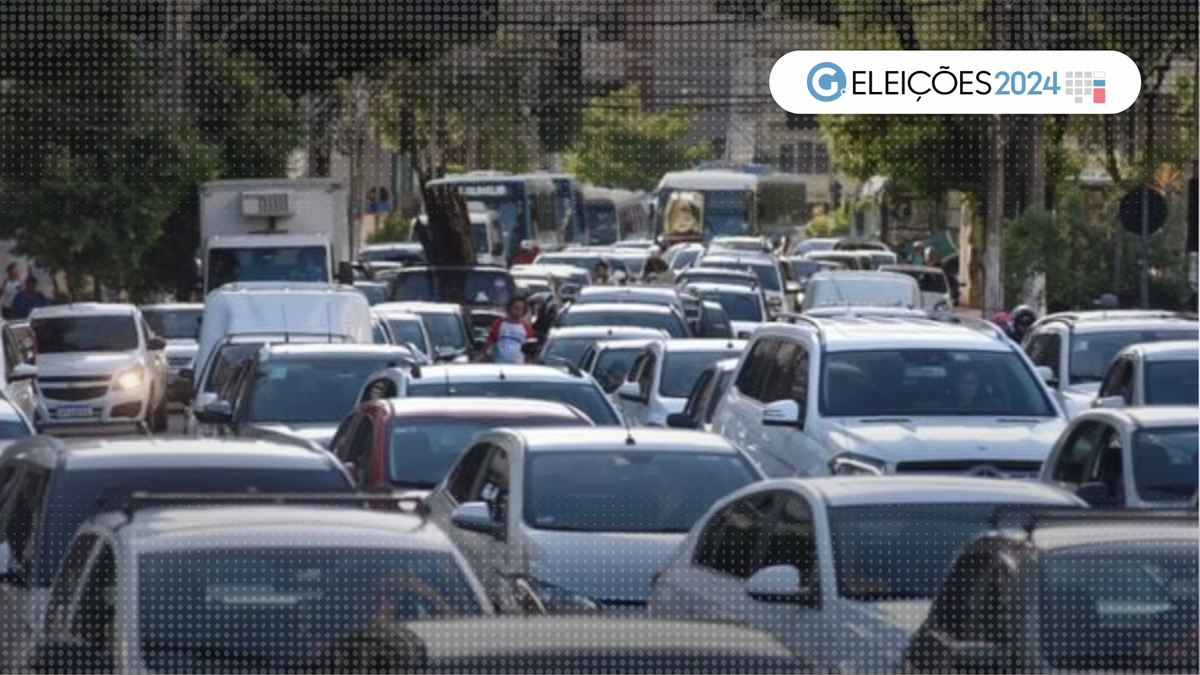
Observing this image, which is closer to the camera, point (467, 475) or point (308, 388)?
point (467, 475)

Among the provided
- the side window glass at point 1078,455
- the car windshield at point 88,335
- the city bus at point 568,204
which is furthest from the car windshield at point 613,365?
the city bus at point 568,204

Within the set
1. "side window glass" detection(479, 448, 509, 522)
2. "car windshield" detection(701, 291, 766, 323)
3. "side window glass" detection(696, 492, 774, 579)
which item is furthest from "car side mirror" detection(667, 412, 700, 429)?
"car windshield" detection(701, 291, 766, 323)

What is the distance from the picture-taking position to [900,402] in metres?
12.5

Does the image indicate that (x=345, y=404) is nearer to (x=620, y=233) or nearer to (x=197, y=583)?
(x=197, y=583)

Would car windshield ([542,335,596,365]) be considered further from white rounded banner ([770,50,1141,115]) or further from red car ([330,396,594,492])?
white rounded banner ([770,50,1141,115])

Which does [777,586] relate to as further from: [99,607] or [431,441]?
[431,441]

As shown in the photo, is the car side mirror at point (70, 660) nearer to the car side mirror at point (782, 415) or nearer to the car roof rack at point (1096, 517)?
the car roof rack at point (1096, 517)

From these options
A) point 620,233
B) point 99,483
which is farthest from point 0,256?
point 620,233

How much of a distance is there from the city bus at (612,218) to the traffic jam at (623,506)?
79.0 feet

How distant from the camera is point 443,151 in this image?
22828 millimetres

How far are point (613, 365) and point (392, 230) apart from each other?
20.3 metres

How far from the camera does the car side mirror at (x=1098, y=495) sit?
9.67 metres

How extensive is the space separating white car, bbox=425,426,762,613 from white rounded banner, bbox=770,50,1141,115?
201 centimetres

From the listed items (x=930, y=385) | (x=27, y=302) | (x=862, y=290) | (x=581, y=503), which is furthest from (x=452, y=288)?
(x=581, y=503)
